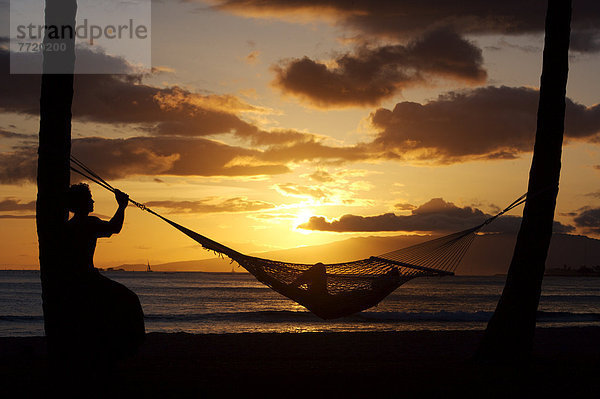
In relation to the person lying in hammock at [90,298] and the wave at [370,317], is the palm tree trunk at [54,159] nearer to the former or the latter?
the person lying in hammock at [90,298]

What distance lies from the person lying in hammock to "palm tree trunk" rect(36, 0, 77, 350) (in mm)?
440

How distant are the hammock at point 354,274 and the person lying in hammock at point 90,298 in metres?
2.63

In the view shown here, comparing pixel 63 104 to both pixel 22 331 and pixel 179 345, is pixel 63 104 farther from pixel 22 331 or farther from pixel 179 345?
pixel 22 331

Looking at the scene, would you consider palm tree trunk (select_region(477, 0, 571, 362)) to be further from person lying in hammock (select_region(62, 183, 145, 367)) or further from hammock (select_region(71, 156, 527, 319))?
person lying in hammock (select_region(62, 183, 145, 367))

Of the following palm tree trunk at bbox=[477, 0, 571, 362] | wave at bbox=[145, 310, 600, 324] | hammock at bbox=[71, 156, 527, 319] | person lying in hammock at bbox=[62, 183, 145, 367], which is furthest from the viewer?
wave at bbox=[145, 310, 600, 324]

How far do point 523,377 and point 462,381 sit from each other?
2.25 ft

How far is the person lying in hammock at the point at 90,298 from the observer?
14.5 feet

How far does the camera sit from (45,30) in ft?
17.6

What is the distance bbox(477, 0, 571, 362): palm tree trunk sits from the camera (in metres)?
6.43

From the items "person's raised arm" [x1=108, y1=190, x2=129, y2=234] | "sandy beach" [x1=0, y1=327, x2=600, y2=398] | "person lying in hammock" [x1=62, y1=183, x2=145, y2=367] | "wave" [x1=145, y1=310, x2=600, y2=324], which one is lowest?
"wave" [x1=145, y1=310, x2=600, y2=324]

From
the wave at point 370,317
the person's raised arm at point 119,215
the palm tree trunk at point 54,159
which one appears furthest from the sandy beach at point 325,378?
the wave at point 370,317

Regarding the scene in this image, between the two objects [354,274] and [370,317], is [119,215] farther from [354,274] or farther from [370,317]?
[370,317]

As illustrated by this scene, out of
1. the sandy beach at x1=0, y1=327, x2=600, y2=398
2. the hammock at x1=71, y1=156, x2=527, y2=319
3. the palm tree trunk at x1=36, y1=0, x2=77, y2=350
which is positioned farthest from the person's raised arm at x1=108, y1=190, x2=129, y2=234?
the hammock at x1=71, y1=156, x2=527, y2=319

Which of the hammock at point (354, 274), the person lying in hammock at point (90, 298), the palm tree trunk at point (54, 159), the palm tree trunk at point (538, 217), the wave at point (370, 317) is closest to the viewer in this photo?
the person lying in hammock at point (90, 298)
